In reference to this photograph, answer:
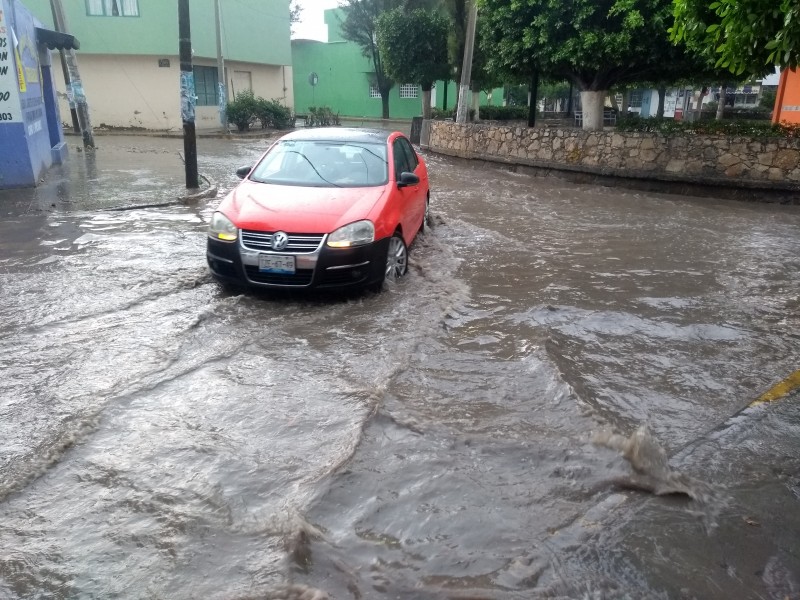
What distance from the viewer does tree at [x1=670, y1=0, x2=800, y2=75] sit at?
12.7 ft

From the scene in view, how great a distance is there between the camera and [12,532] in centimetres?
325

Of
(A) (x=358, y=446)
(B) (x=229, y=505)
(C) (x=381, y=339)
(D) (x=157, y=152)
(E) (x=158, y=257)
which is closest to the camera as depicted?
A: (B) (x=229, y=505)

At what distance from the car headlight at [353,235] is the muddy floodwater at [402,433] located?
2.07 feet

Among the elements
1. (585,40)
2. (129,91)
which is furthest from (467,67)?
(129,91)

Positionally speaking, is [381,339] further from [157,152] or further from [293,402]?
[157,152]

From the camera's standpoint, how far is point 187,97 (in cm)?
1288

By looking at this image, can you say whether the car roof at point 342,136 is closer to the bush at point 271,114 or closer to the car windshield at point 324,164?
the car windshield at point 324,164

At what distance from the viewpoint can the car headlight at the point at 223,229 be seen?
634 cm

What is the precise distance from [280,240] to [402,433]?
2.59 metres

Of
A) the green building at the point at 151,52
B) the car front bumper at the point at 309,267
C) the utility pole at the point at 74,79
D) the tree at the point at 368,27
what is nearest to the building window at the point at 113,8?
the green building at the point at 151,52

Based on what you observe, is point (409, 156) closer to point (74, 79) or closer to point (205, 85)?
point (74, 79)

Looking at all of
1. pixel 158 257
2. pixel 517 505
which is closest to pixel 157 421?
pixel 517 505

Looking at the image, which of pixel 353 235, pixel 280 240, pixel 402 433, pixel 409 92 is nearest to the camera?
pixel 402 433

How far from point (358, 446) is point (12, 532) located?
5.93ft
